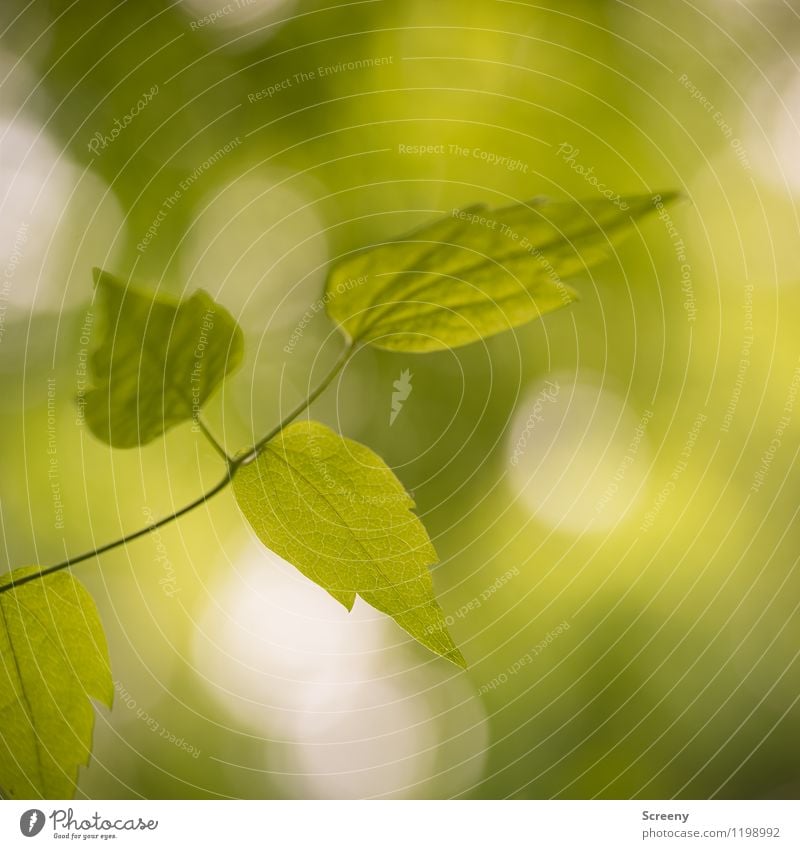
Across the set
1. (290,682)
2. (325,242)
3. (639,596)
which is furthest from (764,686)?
(325,242)

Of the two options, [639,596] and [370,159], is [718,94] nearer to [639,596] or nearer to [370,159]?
[370,159]

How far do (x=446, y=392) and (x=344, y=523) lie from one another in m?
0.20

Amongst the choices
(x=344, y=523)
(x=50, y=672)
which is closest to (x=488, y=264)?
(x=344, y=523)

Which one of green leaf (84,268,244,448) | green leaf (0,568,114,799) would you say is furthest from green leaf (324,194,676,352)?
green leaf (0,568,114,799)

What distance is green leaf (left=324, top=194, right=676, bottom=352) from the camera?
269 mm

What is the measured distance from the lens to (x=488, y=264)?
0.89 feet

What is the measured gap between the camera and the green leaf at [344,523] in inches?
10.6

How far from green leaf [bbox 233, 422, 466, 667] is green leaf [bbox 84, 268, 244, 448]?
0.05m

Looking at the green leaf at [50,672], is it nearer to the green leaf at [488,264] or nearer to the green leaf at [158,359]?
the green leaf at [158,359]

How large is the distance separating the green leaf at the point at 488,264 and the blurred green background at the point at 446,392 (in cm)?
12

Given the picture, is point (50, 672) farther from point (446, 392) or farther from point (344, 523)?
point (446, 392)

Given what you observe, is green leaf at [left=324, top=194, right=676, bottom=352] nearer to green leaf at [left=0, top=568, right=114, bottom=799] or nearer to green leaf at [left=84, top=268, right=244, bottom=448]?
green leaf at [left=84, top=268, right=244, bottom=448]

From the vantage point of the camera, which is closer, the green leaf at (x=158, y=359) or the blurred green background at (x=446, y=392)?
the green leaf at (x=158, y=359)

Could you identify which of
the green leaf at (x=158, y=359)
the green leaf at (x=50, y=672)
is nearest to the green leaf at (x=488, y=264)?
the green leaf at (x=158, y=359)
